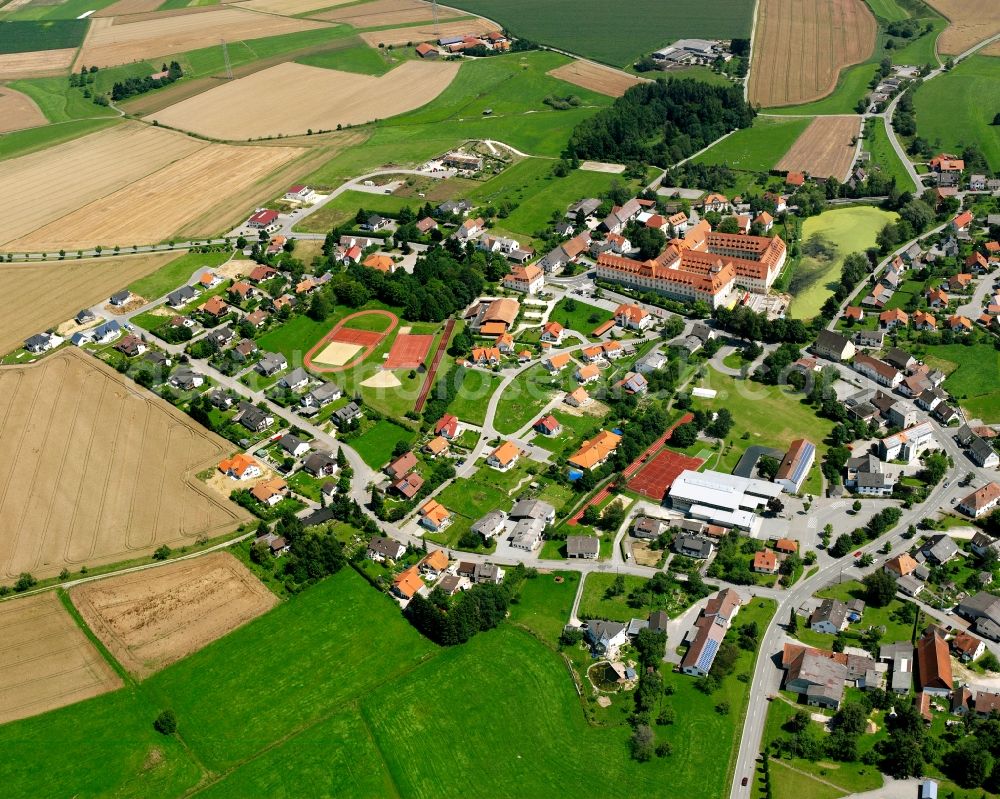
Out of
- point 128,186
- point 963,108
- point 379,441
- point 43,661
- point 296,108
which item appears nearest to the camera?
point 43,661

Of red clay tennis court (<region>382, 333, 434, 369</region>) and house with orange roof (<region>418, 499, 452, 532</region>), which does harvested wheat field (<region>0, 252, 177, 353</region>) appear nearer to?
red clay tennis court (<region>382, 333, 434, 369</region>)

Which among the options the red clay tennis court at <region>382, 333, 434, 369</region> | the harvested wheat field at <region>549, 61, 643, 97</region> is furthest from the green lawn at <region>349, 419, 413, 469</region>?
the harvested wheat field at <region>549, 61, 643, 97</region>

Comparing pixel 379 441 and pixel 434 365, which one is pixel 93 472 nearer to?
pixel 379 441

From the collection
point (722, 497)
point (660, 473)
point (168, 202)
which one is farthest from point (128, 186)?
point (722, 497)

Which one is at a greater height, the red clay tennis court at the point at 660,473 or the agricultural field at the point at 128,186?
the agricultural field at the point at 128,186

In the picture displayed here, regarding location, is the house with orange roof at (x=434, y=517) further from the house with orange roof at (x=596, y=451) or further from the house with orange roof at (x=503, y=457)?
the house with orange roof at (x=596, y=451)

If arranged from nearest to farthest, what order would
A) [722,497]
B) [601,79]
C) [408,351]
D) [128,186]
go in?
[722,497] < [408,351] < [128,186] < [601,79]

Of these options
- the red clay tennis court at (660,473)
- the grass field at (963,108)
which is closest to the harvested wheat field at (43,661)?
the red clay tennis court at (660,473)
